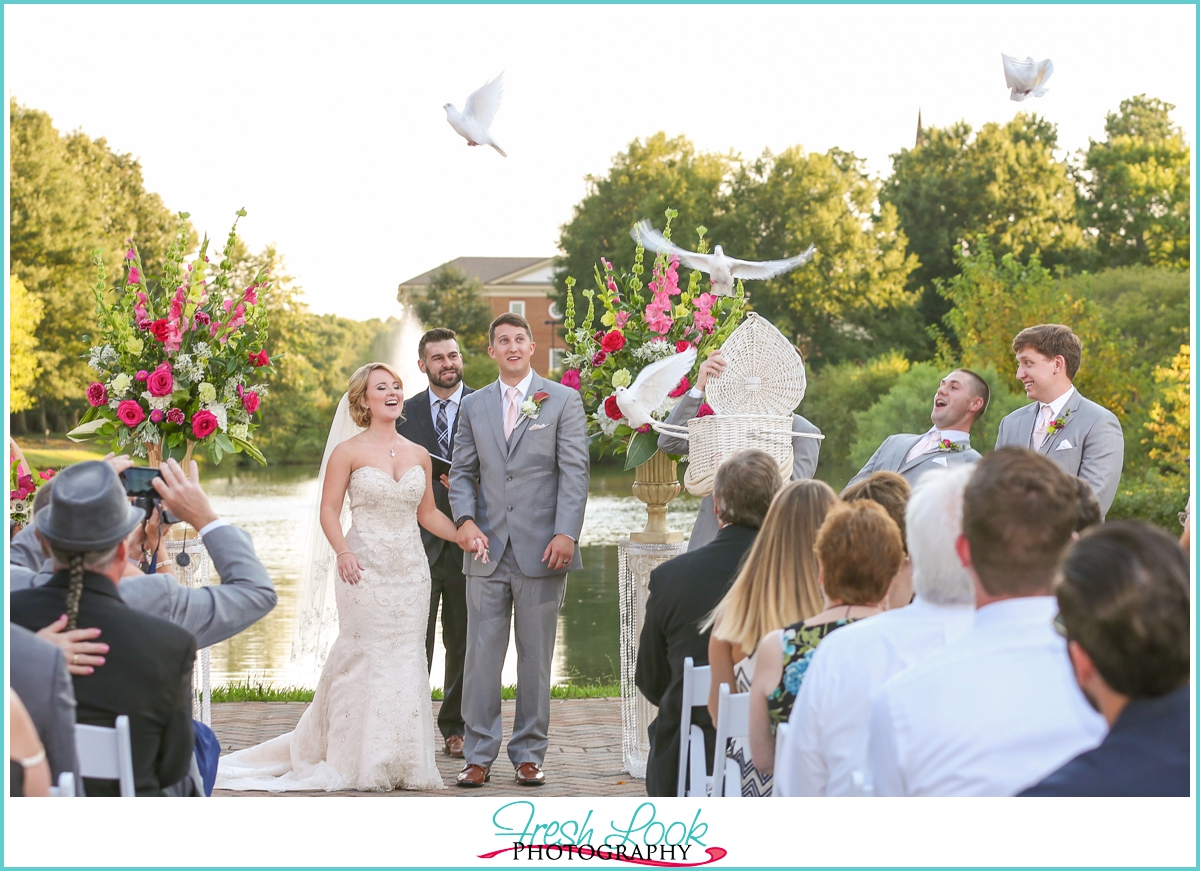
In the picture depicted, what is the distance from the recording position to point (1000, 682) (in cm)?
193

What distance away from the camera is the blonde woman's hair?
2.75 metres

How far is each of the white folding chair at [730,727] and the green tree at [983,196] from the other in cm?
3148

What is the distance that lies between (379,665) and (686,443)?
1647 millimetres

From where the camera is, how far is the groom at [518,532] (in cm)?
475

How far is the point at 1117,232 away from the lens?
1281 inches

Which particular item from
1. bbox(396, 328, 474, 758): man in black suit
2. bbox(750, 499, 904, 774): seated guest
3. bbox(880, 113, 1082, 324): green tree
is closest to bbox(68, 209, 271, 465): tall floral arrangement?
bbox(396, 328, 474, 758): man in black suit

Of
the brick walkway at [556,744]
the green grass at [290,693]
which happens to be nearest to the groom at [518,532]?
the brick walkway at [556,744]

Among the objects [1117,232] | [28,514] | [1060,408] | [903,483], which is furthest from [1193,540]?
[1117,232]

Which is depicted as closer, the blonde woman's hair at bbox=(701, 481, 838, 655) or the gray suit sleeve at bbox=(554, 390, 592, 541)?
the blonde woman's hair at bbox=(701, 481, 838, 655)

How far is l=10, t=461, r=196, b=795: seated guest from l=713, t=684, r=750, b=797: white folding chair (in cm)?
121

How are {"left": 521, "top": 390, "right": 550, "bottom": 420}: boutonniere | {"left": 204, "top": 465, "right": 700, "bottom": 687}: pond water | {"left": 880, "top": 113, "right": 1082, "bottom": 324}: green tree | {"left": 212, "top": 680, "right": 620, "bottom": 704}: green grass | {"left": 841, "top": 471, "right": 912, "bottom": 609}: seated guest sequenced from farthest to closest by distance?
{"left": 880, "top": 113, "right": 1082, "bottom": 324}: green tree, {"left": 204, "top": 465, "right": 700, "bottom": 687}: pond water, {"left": 212, "top": 680, "right": 620, "bottom": 704}: green grass, {"left": 521, "top": 390, "right": 550, "bottom": 420}: boutonniere, {"left": 841, "top": 471, "right": 912, "bottom": 609}: seated guest

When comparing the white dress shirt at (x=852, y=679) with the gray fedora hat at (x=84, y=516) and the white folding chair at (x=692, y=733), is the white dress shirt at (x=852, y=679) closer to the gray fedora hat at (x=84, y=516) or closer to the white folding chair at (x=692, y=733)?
the white folding chair at (x=692, y=733)

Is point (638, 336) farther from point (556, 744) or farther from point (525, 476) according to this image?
point (556, 744)

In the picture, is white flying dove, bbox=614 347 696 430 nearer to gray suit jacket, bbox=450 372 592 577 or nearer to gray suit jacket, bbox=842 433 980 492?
gray suit jacket, bbox=450 372 592 577
